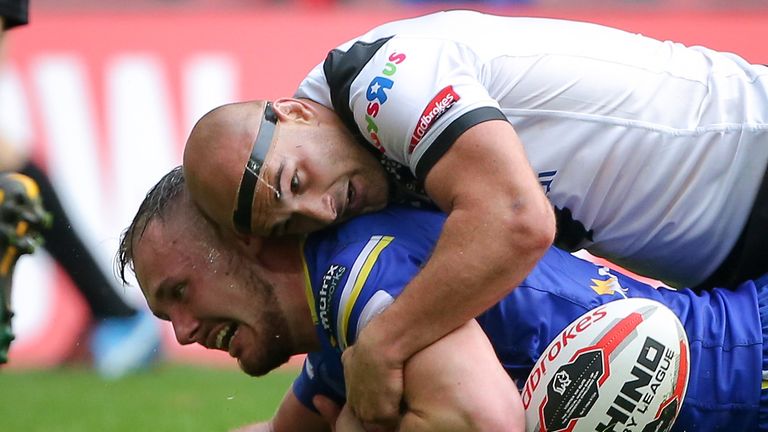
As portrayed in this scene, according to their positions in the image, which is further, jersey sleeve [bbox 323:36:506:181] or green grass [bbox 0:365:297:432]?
green grass [bbox 0:365:297:432]

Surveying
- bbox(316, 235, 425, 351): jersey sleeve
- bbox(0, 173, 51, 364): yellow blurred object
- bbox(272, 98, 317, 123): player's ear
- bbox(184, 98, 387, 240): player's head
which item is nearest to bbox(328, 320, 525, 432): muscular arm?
bbox(316, 235, 425, 351): jersey sleeve

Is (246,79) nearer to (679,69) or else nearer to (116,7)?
(116,7)

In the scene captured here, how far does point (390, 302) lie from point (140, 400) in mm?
4022

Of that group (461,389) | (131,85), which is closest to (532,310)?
(461,389)

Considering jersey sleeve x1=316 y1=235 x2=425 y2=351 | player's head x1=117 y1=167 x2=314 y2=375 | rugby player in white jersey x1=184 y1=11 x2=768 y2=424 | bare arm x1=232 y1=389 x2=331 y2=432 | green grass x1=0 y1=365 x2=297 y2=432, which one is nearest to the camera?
rugby player in white jersey x1=184 y1=11 x2=768 y2=424

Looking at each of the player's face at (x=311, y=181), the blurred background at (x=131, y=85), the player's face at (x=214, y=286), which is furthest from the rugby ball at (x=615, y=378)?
the blurred background at (x=131, y=85)

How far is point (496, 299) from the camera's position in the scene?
3.77 metres

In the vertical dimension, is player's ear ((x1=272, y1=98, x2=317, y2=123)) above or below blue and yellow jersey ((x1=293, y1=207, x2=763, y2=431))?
above

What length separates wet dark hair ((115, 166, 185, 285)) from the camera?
14.2ft

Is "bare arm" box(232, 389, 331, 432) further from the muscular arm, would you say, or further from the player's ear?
the player's ear

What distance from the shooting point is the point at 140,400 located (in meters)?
7.55

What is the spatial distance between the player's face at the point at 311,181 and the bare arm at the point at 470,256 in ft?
1.32

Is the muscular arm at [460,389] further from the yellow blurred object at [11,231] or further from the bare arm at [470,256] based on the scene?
the yellow blurred object at [11,231]

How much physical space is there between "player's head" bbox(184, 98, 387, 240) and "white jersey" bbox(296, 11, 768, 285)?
4.7 inches
